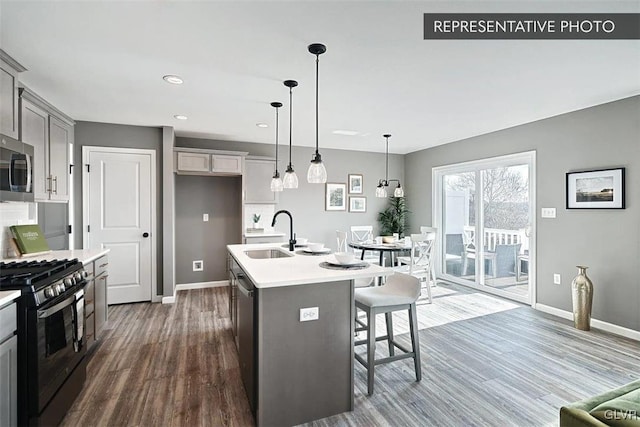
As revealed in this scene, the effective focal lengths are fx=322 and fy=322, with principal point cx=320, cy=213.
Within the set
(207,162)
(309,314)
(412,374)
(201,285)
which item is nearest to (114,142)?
(207,162)

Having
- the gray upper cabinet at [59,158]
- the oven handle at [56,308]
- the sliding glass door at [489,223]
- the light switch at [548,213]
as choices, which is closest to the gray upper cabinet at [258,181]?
the gray upper cabinet at [59,158]

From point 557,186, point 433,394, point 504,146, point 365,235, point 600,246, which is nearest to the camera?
point 433,394

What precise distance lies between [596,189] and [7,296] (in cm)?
515

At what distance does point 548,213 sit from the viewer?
13.7 feet

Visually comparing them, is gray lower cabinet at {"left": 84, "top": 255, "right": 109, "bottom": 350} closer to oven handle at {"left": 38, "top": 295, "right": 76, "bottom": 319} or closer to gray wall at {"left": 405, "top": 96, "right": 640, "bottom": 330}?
oven handle at {"left": 38, "top": 295, "right": 76, "bottom": 319}

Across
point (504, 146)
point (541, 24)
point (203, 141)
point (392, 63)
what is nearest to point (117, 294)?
point (203, 141)

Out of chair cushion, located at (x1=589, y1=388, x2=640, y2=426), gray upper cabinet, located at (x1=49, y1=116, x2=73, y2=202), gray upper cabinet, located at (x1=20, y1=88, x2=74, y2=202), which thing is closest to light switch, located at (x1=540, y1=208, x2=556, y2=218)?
chair cushion, located at (x1=589, y1=388, x2=640, y2=426)

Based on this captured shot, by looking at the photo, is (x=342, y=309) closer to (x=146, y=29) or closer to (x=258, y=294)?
(x=258, y=294)

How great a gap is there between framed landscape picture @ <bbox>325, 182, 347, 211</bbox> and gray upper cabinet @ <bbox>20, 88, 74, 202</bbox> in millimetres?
4069

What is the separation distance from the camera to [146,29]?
6.92 ft

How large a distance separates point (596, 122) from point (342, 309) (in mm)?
3744

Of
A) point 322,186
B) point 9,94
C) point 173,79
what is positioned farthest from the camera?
point 322,186

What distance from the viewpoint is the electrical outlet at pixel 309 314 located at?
202 centimetres

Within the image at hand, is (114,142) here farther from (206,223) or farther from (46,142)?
(206,223)
